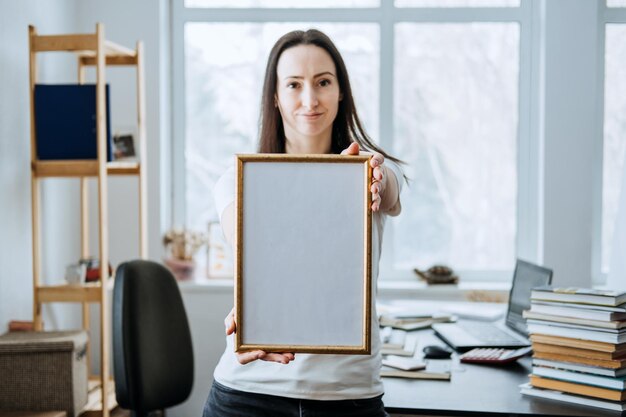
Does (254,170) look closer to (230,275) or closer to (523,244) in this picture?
(230,275)

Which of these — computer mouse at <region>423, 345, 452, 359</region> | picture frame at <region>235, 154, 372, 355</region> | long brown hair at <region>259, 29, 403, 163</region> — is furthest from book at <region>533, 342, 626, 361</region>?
picture frame at <region>235, 154, 372, 355</region>

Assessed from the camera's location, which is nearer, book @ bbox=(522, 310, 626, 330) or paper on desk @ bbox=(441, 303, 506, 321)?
book @ bbox=(522, 310, 626, 330)

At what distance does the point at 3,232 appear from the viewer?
305 cm

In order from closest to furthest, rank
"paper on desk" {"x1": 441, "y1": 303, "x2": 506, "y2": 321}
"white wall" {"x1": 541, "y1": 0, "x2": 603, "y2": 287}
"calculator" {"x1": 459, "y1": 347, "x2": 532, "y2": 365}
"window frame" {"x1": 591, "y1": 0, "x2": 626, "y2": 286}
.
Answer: "calculator" {"x1": 459, "y1": 347, "x2": 532, "y2": 365}
"paper on desk" {"x1": 441, "y1": 303, "x2": 506, "y2": 321}
"white wall" {"x1": 541, "y1": 0, "x2": 603, "y2": 287}
"window frame" {"x1": 591, "y1": 0, "x2": 626, "y2": 286}

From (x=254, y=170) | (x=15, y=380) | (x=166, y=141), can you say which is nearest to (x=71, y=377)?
(x=15, y=380)

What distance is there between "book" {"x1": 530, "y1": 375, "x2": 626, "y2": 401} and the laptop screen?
0.69m

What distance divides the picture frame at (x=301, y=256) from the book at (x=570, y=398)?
0.92 meters

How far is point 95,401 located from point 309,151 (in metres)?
2.15

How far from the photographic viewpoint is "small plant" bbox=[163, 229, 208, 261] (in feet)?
12.9

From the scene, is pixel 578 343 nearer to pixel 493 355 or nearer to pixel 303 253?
pixel 493 355

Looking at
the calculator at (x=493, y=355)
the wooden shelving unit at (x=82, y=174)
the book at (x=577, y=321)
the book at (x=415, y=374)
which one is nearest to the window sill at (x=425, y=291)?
the wooden shelving unit at (x=82, y=174)

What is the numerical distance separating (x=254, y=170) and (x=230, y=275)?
9.41ft

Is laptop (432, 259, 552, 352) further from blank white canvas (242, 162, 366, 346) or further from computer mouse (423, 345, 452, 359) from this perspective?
blank white canvas (242, 162, 366, 346)

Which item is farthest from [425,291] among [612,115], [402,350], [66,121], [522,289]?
[66,121]
